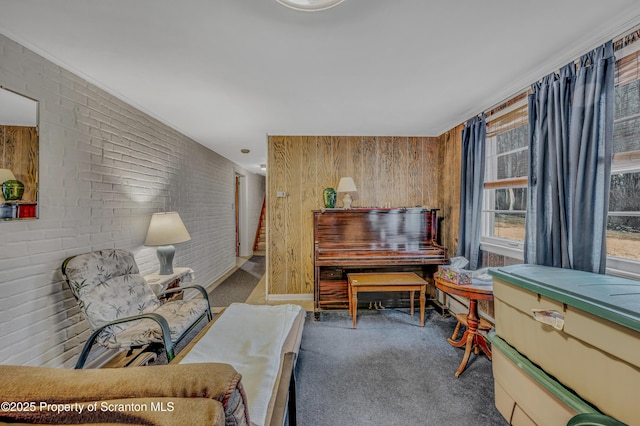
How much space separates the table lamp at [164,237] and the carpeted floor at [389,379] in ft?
5.38

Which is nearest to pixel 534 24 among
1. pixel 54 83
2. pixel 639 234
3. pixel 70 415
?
pixel 639 234

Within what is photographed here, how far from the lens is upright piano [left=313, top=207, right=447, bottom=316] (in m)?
3.26

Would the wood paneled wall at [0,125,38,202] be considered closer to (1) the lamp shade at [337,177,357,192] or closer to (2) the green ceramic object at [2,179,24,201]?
(2) the green ceramic object at [2,179,24,201]

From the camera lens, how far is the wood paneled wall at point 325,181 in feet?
11.9

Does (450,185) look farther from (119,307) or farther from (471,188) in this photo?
(119,307)

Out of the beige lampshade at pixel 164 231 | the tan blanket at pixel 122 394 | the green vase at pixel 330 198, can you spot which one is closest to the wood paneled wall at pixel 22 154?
the beige lampshade at pixel 164 231

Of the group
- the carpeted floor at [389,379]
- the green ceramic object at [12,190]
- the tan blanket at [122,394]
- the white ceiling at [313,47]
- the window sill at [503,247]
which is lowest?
the carpeted floor at [389,379]

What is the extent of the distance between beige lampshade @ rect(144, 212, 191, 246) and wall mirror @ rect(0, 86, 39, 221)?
38.5 inches

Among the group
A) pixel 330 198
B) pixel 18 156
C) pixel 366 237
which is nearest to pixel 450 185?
pixel 366 237

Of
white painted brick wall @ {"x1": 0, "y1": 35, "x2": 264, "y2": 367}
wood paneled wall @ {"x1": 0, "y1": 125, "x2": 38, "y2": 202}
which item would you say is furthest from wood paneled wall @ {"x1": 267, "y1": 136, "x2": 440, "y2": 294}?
wood paneled wall @ {"x1": 0, "y1": 125, "x2": 38, "y2": 202}

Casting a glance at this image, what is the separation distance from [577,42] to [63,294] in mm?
3852

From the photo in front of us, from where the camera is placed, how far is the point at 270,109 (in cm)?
270

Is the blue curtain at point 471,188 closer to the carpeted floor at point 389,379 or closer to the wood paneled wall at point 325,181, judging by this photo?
the wood paneled wall at point 325,181

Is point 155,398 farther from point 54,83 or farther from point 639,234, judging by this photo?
point 639,234
